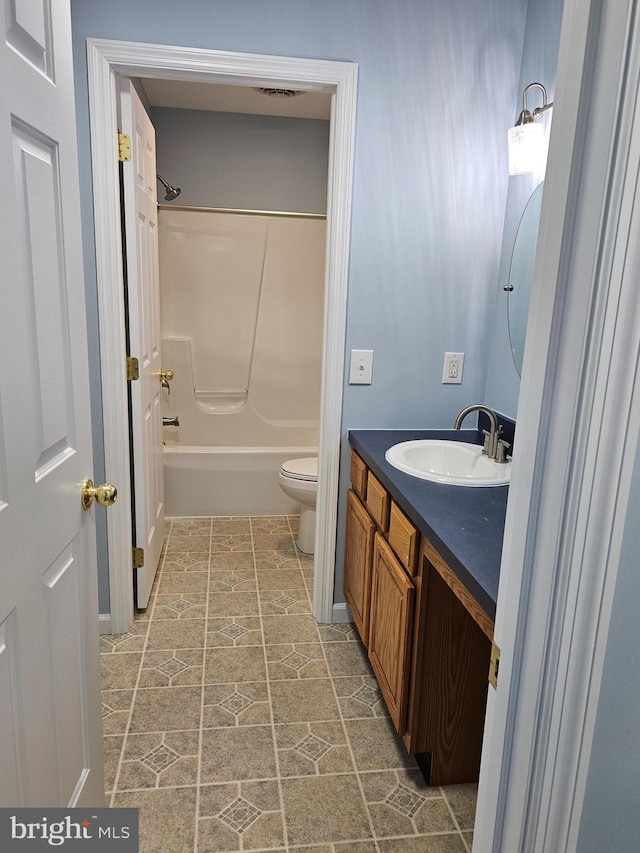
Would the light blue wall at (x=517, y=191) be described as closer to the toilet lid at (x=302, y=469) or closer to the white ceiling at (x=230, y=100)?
the toilet lid at (x=302, y=469)

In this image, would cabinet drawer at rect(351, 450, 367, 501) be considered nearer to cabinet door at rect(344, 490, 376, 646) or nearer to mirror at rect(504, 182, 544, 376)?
cabinet door at rect(344, 490, 376, 646)

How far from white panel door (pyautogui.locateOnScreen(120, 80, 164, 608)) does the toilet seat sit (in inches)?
27.1

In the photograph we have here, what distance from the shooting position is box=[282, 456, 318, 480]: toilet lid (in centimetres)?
326

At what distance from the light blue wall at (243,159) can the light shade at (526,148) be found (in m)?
2.08

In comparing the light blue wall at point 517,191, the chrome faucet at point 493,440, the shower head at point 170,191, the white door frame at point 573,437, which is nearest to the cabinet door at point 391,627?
the chrome faucet at point 493,440

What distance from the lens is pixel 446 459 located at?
2270 mm

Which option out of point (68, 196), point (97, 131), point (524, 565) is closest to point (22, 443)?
point (68, 196)

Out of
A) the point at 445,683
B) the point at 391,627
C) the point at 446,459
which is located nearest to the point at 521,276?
the point at 446,459

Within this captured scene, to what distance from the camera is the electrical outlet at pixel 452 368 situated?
8.23ft

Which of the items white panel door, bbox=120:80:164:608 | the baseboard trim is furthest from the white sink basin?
white panel door, bbox=120:80:164:608

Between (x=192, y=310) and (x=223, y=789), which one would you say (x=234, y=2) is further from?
(x=223, y=789)

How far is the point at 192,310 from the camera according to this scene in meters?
4.13

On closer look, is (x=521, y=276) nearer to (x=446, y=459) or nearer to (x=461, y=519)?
(x=446, y=459)

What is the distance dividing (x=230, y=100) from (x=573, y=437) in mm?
3589
